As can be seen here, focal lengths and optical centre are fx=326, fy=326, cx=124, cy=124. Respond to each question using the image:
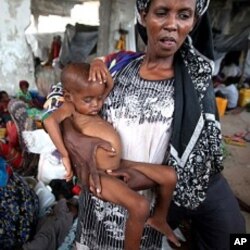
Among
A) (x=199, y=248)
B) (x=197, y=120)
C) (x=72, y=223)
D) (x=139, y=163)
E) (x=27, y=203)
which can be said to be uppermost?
(x=197, y=120)

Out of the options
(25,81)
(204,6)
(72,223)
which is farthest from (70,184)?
(25,81)

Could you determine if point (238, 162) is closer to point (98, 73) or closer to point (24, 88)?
point (24, 88)

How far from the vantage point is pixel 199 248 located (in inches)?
63.2

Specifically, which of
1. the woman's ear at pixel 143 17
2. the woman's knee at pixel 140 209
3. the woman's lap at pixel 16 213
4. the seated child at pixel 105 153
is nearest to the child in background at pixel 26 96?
the woman's lap at pixel 16 213

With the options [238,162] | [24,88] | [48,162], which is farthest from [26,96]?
[238,162]

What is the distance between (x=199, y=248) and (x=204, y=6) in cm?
112

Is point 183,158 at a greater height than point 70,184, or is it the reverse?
point 183,158

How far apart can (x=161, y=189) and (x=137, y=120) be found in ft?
0.92

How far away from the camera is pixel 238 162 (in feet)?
15.9

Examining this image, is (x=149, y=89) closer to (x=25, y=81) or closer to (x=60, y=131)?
(x=60, y=131)

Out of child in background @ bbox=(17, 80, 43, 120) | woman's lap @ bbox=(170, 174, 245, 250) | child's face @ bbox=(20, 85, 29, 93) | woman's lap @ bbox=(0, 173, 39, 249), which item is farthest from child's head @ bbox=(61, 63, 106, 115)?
child's face @ bbox=(20, 85, 29, 93)

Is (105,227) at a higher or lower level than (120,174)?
lower

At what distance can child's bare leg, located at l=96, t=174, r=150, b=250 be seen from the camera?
117cm

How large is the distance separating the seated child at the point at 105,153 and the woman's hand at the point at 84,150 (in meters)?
0.02
